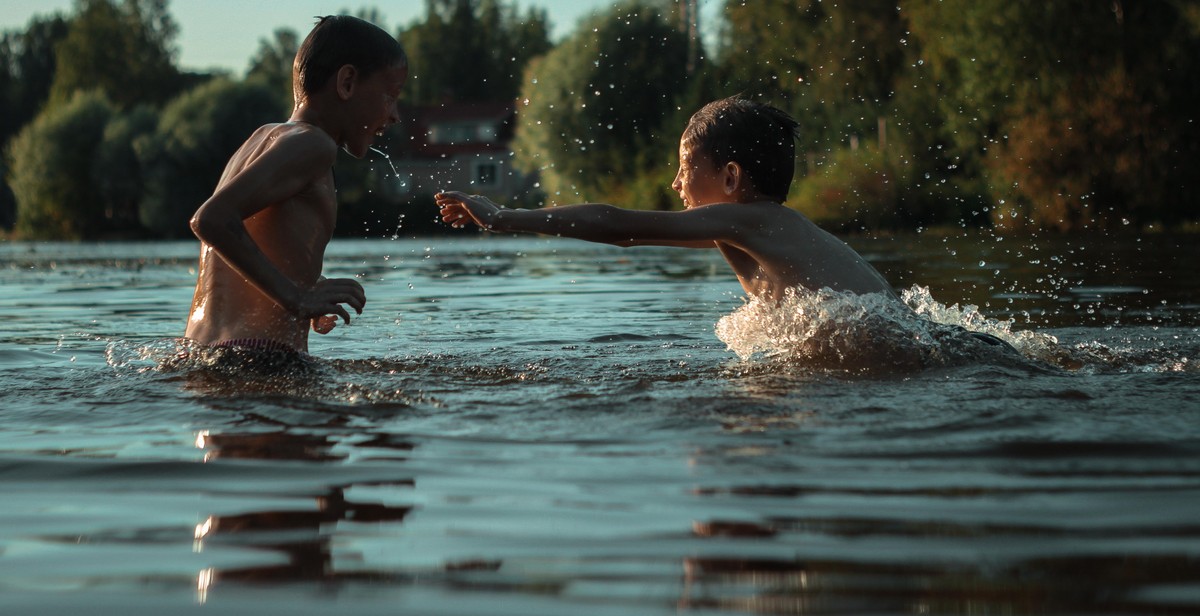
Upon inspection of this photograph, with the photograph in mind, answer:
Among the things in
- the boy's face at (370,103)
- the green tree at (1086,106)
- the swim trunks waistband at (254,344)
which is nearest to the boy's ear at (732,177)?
the boy's face at (370,103)

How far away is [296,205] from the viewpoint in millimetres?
5109

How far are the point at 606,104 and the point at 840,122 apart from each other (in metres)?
8.31

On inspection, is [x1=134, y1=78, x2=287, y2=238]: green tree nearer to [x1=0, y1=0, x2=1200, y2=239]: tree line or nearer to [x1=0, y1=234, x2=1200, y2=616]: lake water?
[x1=0, y1=0, x2=1200, y2=239]: tree line

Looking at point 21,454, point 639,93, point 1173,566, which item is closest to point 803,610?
point 1173,566

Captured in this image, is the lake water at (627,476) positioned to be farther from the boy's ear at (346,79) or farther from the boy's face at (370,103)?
the boy's ear at (346,79)

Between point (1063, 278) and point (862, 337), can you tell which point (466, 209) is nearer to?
point (862, 337)

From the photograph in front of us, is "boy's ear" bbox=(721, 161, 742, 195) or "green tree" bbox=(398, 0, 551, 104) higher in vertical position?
"green tree" bbox=(398, 0, 551, 104)

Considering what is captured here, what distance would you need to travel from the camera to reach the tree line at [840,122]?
3173cm

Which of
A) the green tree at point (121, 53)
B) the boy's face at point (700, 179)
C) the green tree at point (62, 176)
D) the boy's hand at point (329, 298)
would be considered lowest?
the boy's hand at point (329, 298)

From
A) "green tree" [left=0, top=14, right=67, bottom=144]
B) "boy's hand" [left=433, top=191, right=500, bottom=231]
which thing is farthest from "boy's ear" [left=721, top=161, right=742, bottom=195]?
"green tree" [left=0, top=14, right=67, bottom=144]

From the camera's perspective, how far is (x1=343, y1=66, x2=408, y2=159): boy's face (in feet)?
17.5

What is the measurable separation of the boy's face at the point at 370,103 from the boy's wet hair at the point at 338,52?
34mm

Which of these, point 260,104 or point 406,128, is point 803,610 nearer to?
point 260,104

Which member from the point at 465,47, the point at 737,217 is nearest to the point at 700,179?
the point at 737,217
